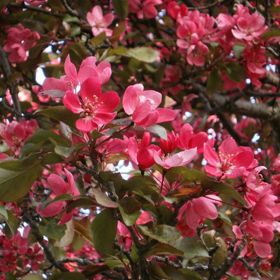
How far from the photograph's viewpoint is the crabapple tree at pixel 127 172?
121cm

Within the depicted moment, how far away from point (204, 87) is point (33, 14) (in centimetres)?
87

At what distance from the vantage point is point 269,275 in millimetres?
1508

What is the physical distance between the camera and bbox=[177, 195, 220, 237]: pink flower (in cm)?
124

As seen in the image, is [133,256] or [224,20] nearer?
[133,256]

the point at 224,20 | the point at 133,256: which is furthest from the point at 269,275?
the point at 224,20

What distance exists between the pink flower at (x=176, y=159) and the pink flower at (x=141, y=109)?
0.23ft

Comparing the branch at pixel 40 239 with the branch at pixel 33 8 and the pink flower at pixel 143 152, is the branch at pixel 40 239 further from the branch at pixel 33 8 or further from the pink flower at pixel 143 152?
the branch at pixel 33 8

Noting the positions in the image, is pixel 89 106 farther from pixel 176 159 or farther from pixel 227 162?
pixel 227 162

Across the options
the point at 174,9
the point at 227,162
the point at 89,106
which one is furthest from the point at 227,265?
the point at 174,9

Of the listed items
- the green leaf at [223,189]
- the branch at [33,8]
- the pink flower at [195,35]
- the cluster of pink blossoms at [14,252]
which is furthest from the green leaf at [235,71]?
the green leaf at [223,189]

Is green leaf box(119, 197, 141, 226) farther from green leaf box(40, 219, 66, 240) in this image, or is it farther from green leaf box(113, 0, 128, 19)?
green leaf box(113, 0, 128, 19)

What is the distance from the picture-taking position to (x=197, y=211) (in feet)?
4.10

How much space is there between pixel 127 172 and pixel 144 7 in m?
1.34

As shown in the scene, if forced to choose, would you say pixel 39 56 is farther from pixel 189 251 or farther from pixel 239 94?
pixel 189 251
